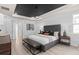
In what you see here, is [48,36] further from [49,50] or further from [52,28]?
[49,50]

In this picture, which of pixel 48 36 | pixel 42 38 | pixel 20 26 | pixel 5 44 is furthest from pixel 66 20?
pixel 5 44

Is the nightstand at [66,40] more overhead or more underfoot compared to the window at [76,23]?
more underfoot

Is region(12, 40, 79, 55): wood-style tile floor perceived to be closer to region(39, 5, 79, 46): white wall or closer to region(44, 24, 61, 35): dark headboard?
region(39, 5, 79, 46): white wall

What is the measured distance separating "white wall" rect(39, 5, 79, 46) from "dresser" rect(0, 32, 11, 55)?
0.98 m

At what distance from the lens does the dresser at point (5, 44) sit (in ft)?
4.71

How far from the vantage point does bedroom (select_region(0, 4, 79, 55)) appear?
1.55 metres

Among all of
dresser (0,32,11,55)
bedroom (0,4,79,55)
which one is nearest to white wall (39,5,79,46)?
bedroom (0,4,79,55)

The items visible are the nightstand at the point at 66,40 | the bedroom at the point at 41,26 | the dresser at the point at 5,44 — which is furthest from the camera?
the nightstand at the point at 66,40

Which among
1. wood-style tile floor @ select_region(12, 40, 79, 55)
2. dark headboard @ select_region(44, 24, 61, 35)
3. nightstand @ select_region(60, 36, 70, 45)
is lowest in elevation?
wood-style tile floor @ select_region(12, 40, 79, 55)

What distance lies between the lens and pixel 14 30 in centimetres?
162

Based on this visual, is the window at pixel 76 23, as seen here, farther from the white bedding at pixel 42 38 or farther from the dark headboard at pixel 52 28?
the white bedding at pixel 42 38

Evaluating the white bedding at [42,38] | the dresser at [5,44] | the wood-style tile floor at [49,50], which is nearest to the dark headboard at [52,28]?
the white bedding at [42,38]
